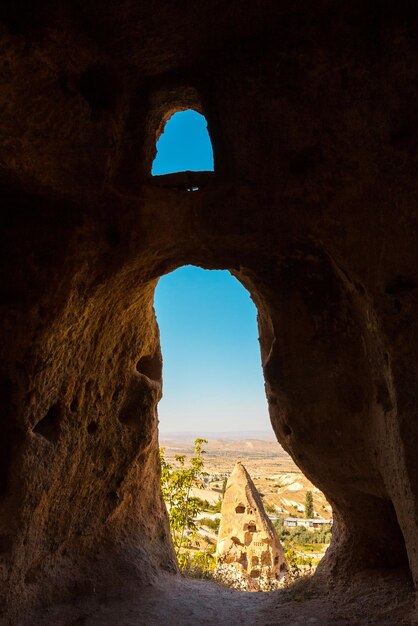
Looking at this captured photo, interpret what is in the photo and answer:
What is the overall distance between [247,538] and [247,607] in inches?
401

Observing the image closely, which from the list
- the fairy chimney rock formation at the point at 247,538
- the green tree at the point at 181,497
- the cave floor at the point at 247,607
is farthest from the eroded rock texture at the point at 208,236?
the fairy chimney rock formation at the point at 247,538

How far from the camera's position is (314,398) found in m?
5.98

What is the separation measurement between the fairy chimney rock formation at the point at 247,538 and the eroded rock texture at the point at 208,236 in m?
9.79

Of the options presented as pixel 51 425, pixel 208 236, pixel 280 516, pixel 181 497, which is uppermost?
pixel 208 236

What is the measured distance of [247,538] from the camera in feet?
51.5

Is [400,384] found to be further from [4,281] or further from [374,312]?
[4,281]

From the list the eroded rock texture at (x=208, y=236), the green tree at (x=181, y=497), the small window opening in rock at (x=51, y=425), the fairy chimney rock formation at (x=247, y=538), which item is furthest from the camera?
the fairy chimney rock formation at (x=247, y=538)

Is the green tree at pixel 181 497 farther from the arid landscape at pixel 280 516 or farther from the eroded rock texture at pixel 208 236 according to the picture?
the eroded rock texture at pixel 208 236

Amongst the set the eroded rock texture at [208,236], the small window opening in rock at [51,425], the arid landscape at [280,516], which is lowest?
the arid landscape at [280,516]

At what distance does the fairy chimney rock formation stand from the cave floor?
9.60 m

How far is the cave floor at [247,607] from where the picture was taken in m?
5.20

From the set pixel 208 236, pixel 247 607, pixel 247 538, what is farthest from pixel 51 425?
pixel 247 538

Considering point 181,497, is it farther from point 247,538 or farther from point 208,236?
point 208,236

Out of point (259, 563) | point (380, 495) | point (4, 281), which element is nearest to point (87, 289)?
point (4, 281)
